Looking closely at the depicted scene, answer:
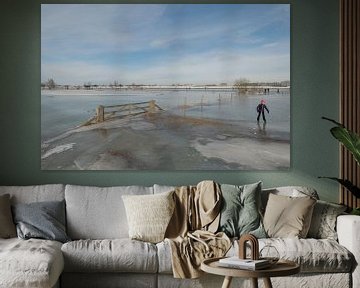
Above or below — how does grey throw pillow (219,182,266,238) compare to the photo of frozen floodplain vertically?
below

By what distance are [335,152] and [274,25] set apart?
50.4 inches

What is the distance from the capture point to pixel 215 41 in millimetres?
7391

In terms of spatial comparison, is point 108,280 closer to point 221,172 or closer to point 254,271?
point 254,271

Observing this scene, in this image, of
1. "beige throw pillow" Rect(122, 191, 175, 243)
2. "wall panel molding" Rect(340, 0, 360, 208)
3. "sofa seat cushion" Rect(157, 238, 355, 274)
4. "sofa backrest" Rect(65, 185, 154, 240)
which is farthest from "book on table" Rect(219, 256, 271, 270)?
"wall panel molding" Rect(340, 0, 360, 208)

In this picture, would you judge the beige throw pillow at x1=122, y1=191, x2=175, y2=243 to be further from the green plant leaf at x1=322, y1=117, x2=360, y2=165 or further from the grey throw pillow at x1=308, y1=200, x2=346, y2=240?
the green plant leaf at x1=322, y1=117, x2=360, y2=165

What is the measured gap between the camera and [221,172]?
7.34 m

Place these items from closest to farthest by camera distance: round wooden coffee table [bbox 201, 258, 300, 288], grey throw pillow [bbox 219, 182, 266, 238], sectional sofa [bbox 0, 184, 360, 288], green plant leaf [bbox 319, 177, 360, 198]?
round wooden coffee table [bbox 201, 258, 300, 288] < sectional sofa [bbox 0, 184, 360, 288] < grey throw pillow [bbox 219, 182, 266, 238] < green plant leaf [bbox 319, 177, 360, 198]

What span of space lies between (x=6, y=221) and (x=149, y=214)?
45.8 inches

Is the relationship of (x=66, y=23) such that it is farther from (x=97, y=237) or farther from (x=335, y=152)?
(x=335, y=152)

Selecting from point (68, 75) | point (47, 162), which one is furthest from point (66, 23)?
point (47, 162)

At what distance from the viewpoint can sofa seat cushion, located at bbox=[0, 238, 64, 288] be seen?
5.50 meters

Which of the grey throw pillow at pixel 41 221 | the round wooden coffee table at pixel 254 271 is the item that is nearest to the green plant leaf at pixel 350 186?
the round wooden coffee table at pixel 254 271

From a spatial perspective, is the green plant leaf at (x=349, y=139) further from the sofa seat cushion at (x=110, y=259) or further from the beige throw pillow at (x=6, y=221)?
the beige throw pillow at (x=6, y=221)

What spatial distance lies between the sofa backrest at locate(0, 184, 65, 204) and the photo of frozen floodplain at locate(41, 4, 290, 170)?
1.49 ft
